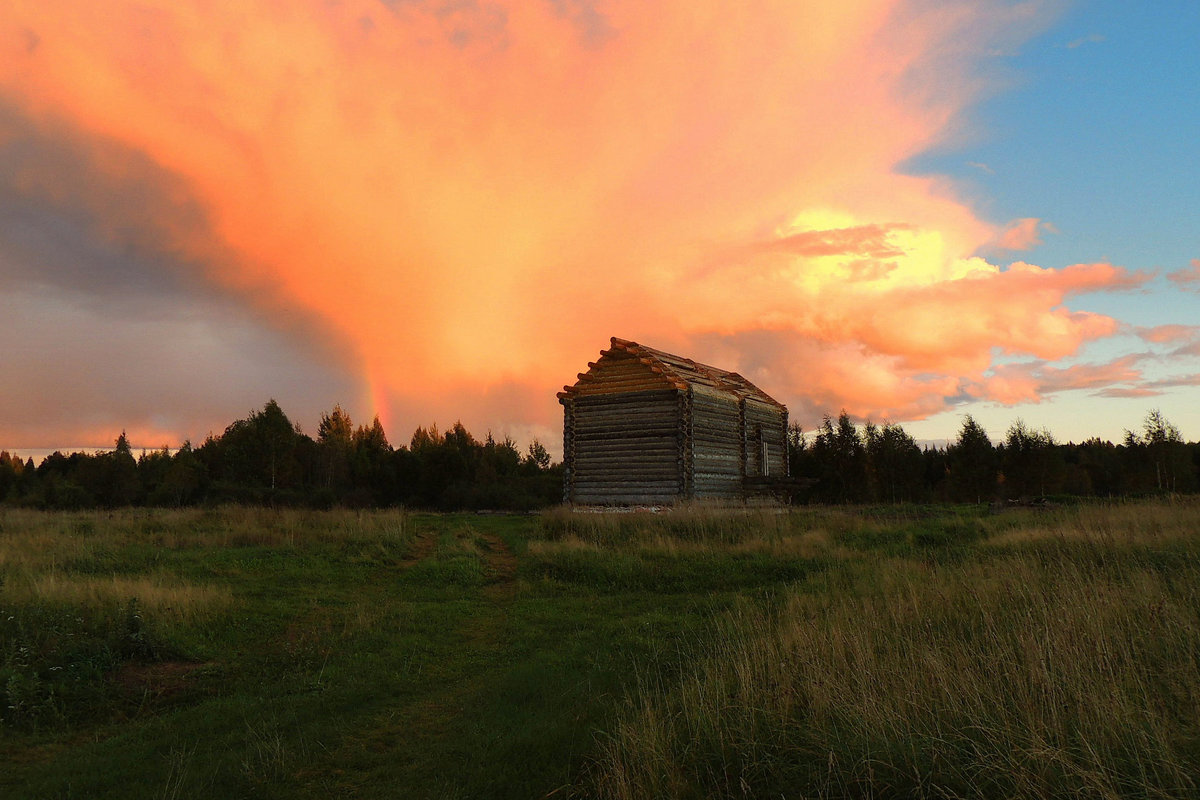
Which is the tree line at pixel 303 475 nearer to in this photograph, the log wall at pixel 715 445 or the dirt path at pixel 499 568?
the log wall at pixel 715 445

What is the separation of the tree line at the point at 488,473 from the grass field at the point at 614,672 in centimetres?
2639

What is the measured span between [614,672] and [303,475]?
63.7 m

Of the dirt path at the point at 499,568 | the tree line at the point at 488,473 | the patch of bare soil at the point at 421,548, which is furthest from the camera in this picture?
the tree line at the point at 488,473

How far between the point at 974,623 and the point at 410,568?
13153 millimetres

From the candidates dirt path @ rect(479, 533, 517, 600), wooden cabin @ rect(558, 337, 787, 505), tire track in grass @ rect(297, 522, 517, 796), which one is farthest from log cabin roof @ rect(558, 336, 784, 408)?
tire track in grass @ rect(297, 522, 517, 796)

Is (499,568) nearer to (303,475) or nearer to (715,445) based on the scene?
(715,445)

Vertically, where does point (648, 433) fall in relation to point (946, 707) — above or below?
above

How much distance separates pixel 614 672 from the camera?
8680mm

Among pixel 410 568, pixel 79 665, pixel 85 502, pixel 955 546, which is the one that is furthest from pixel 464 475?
pixel 79 665

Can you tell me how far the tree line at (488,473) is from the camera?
A: 46.8 metres

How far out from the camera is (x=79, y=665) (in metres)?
8.91

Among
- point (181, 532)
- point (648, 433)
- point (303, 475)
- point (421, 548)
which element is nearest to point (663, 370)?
point (648, 433)

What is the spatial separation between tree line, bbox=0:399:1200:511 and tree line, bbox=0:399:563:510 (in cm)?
13

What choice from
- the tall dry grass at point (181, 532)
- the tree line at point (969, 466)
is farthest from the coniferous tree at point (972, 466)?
the tall dry grass at point (181, 532)
